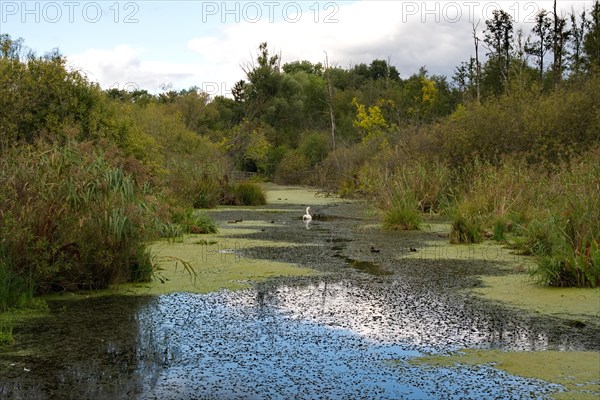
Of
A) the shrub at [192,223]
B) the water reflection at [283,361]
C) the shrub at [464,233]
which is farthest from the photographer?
the shrub at [192,223]

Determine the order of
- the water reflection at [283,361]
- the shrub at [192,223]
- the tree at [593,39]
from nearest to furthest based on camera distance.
→ the water reflection at [283,361] → the shrub at [192,223] → the tree at [593,39]

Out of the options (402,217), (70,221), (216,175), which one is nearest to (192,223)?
(402,217)

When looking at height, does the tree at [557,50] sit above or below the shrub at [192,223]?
above

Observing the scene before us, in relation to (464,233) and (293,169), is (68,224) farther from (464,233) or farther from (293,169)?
(293,169)

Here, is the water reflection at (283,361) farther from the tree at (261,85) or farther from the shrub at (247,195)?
the tree at (261,85)

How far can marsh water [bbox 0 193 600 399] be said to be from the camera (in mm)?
4324

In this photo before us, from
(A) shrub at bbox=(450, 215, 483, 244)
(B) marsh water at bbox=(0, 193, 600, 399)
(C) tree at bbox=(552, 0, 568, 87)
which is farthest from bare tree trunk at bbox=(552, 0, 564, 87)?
(B) marsh water at bbox=(0, 193, 600, 399)

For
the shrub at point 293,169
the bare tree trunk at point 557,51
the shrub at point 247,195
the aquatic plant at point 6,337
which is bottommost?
the aquatic plant at point 6,337

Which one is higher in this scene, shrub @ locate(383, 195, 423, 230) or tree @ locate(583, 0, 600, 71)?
tree @ locate(583, 0, 600, 71)

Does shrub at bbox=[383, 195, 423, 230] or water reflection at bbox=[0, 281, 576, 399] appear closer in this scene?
water reflection at bbox=[0, 281, 576, 399]

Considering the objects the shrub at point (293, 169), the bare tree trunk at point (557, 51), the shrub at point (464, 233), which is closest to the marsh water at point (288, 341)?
the shrub at point (464, 233)

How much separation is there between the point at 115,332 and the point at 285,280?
2.71 m

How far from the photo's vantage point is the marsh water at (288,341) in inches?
170

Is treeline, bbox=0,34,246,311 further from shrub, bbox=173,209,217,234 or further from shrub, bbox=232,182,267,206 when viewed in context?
shrub, bbox=232,182,267,206
